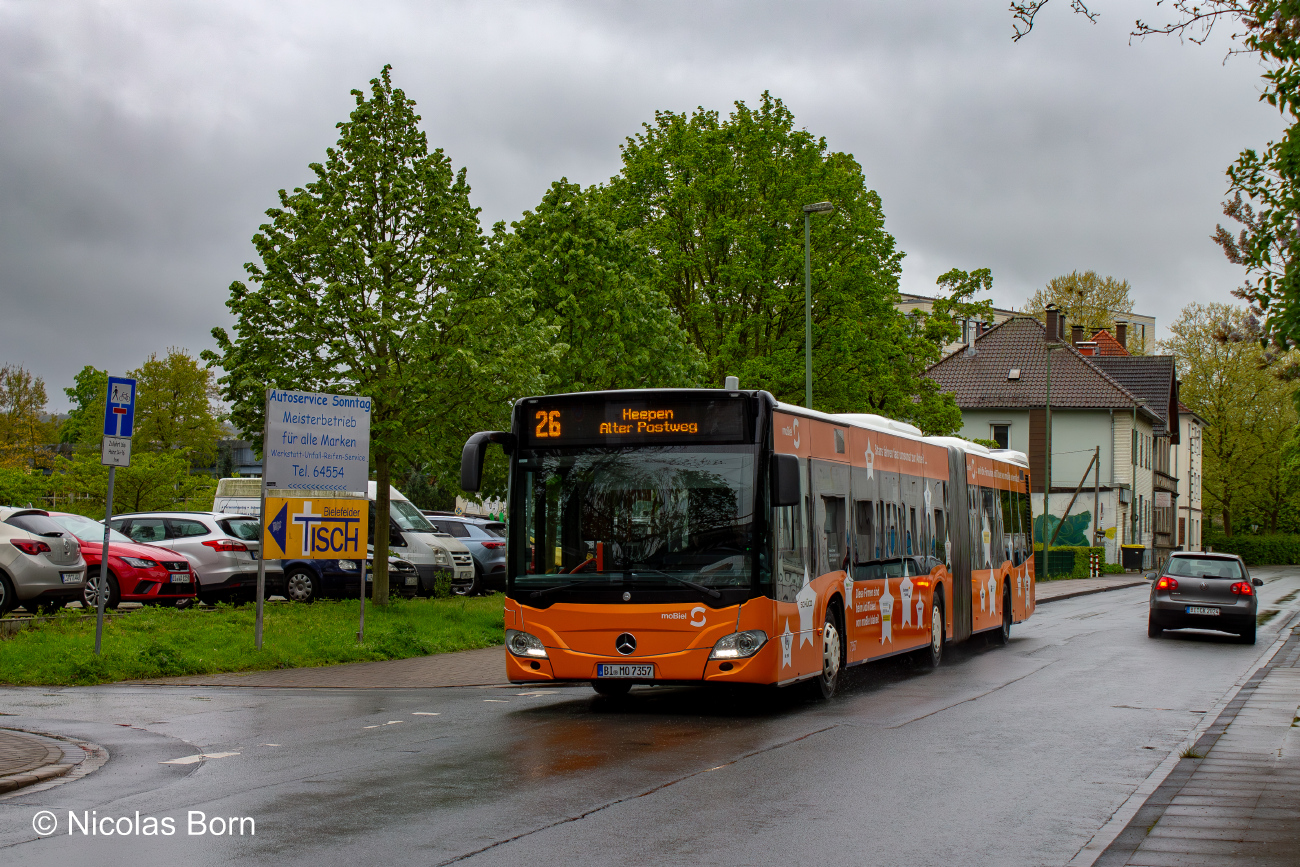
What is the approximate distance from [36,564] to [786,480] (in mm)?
11536

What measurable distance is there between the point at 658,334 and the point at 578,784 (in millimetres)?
27111

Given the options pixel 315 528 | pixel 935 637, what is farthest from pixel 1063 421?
pixel 315 528

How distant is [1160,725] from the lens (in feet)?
39.3

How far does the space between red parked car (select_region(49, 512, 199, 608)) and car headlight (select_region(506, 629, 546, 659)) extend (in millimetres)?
10411

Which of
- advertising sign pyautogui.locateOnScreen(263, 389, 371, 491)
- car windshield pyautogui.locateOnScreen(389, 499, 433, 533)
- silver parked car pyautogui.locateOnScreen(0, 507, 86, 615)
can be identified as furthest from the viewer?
car windshield pyautogui.locateOnScreen(389, 499, 433, 533)

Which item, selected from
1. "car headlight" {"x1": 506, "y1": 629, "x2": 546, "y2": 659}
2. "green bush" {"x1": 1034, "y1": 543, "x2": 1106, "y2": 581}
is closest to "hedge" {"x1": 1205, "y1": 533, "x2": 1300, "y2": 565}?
"green bush" {"x1": 1034, "y1": 543, "x2": 1106, "y2": 581}

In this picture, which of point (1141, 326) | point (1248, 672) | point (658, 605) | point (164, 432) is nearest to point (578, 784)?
point (658, 605)

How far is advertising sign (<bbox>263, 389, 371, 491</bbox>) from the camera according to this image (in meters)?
16.5

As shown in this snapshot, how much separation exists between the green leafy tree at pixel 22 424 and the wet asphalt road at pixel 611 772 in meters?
49.0

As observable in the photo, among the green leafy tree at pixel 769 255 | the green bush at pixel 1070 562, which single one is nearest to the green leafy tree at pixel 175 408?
the green leafy tree at pixel 769 255

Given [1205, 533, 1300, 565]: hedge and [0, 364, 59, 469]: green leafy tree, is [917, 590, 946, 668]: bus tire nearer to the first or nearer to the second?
[0, 364, 59, 469]: green leafy tree

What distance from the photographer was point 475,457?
12031 millimetres

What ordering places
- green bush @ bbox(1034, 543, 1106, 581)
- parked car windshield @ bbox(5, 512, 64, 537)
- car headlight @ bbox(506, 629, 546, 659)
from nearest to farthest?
1. car headlight @ bbox(506, 629, 546, 659)
2. parked car windshield @ bbox(5, 512, 64, 537)
3. green bush @ bbox(1034, 543, 1106, 581)

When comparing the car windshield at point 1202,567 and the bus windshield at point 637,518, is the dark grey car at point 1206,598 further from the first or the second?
the bus windshield at point 637,518
